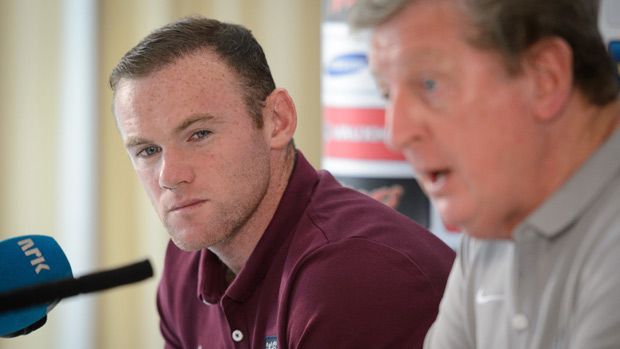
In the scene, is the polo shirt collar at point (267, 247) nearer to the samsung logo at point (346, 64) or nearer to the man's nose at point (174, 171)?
the man's nose at point (174, 171)

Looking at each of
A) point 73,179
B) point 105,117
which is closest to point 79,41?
point 105,117

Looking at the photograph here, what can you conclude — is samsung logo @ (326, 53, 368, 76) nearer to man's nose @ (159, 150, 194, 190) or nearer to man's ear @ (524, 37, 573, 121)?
man's nose @ (159, 150, 194, 190)

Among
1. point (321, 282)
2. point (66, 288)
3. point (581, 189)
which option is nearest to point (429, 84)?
point (581, 189)

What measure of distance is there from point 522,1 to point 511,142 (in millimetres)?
140

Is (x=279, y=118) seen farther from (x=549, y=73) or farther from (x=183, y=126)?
(x=549, y=73)

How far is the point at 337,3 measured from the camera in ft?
8.78

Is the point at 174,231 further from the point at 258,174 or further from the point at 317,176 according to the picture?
the point at 317,176

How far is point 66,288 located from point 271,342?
59 cm

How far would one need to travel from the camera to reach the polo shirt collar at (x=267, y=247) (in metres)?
1.47

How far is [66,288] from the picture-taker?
0.87 m

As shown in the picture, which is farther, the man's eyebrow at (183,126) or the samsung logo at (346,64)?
the samsung logo at (346,64)

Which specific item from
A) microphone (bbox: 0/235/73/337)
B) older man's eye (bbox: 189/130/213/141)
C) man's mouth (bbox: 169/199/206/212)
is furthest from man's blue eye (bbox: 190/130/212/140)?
microphone (bbox: 0/235/73/337)

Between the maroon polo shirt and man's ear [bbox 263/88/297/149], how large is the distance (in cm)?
6

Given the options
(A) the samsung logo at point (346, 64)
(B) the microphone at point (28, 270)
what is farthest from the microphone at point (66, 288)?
(A) the samsung logo at point (346, 64)
